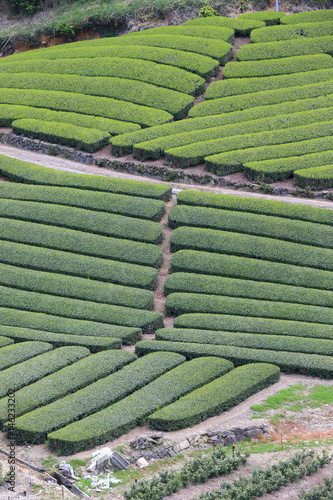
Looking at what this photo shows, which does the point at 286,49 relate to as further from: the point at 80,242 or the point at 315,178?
the point at 80,242

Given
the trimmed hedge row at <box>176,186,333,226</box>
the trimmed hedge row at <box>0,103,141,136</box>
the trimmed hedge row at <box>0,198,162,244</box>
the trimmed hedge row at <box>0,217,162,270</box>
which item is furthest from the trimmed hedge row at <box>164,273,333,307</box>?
the trimmed hedge row at <box>0,103,141,136</box>

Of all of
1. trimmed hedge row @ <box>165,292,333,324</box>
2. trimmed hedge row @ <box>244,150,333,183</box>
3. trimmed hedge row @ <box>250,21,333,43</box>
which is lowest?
trimmed hedge row @ <box>165,292,333,324</box>

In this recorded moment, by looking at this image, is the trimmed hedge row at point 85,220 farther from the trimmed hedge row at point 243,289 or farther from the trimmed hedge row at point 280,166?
the trimmed hedge row at point 280,166

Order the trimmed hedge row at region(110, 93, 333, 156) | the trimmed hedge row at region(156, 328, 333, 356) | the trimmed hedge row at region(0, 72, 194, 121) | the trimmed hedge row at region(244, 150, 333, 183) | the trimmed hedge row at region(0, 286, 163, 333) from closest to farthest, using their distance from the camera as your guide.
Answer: the trimmed hedge row at region(156, 328, 333, 356), the trimmed hedge row at region(0, 286, 163, 333), the trimmed hedge row at region(244, 150, 333, 183), the trimmed hedge row at region(110, 93, 333, 156), the trimmed hedge row at region(0, 72, 194, 121)

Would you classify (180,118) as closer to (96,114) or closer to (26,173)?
(96,114)

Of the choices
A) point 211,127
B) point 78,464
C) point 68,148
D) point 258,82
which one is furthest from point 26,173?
point 78,464

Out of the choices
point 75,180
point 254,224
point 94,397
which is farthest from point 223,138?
point 94,397

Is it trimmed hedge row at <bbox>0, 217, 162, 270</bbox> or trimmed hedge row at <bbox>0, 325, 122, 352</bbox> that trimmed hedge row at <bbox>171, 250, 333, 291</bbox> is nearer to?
trimmed hedge row at <bbox>0, 217, 162, 270</bbox>

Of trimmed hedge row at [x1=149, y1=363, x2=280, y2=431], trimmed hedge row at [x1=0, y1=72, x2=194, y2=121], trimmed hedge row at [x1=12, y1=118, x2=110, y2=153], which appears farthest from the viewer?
trimmed hedge row at [x1=0, y1=72, x2=194, y2=121]
